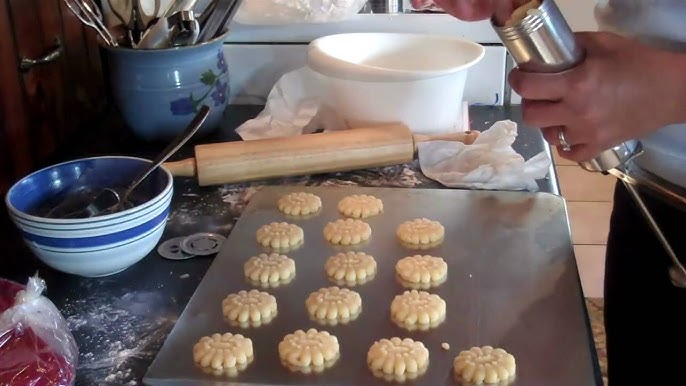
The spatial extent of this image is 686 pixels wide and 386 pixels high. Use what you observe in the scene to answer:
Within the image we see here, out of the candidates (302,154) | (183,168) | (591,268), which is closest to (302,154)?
(302,154)

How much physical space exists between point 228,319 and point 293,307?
0.06 m

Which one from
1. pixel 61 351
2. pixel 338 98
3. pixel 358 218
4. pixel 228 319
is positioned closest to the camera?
pixel 61 351

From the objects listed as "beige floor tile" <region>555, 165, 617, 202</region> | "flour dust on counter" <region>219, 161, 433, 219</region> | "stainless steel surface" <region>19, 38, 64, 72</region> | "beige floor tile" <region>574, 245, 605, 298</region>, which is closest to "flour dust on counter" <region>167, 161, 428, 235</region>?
"flour dust on counter" <region>219, 161, 433, 219</region>

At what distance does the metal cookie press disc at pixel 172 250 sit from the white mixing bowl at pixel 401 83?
0.31 m

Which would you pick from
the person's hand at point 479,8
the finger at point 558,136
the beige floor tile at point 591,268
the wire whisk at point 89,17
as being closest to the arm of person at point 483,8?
the person's hand at point 479,8

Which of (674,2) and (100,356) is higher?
(674,2)

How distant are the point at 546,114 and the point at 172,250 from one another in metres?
0.37

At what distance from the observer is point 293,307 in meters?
0.68

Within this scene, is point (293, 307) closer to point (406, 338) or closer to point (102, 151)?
point (406, 338)

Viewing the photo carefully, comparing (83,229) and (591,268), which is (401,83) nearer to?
(83,229)

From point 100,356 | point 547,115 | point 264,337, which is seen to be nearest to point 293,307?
point 264,337

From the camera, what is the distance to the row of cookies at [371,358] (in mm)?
581

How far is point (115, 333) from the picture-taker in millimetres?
646

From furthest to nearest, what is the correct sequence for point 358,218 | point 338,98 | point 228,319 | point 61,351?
point 338,98 < point 358,218 < point 228,319 < point 61,351
